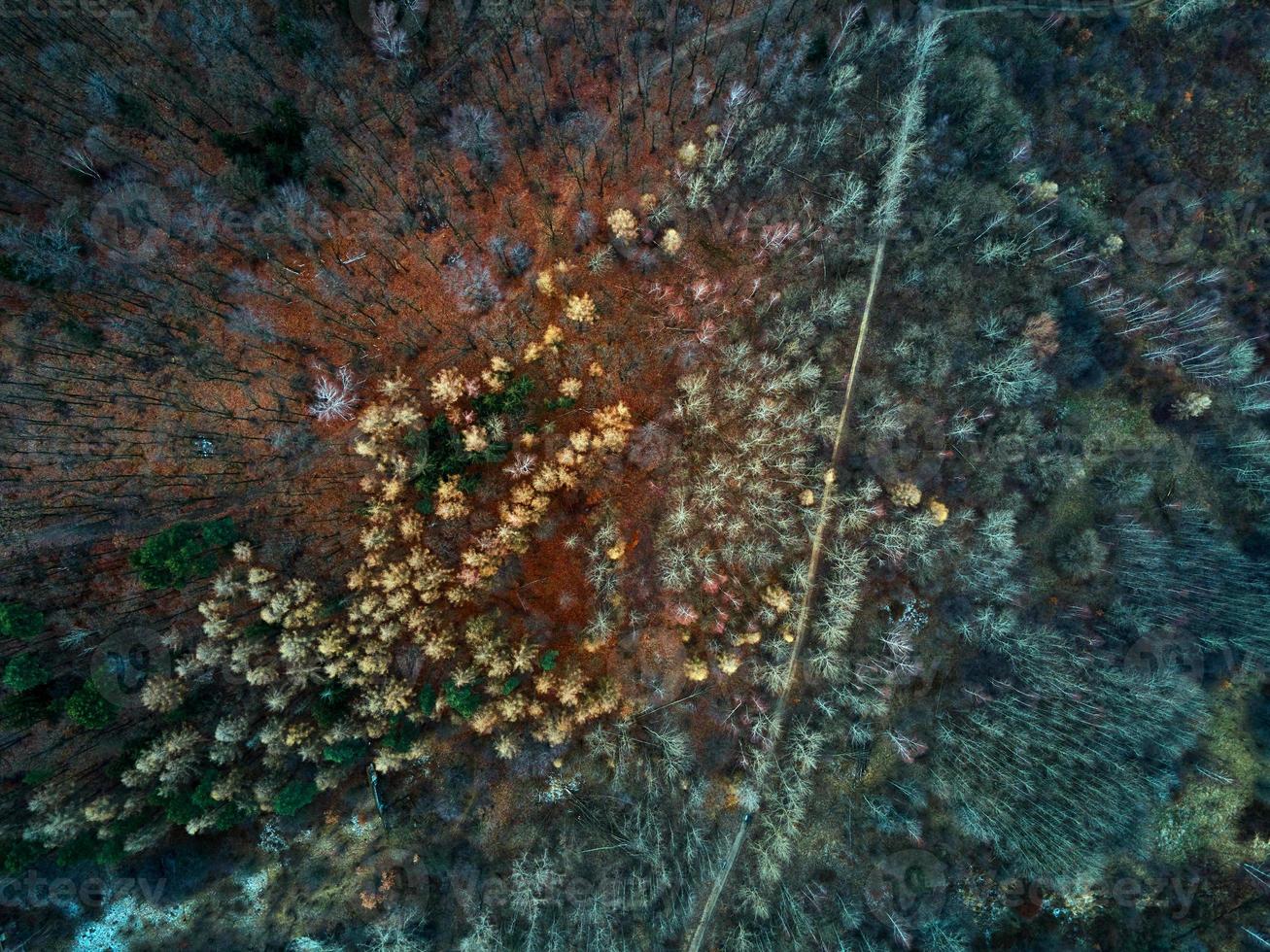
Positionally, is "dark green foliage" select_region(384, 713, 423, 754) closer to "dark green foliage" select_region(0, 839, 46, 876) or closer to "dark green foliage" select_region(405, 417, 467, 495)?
"dark green foliage" select_region(405, 417, 467, 495)

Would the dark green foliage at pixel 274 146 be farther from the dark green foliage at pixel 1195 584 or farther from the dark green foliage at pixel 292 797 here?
the dark green foliage at pixel 1195 584

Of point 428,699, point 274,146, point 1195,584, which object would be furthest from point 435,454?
point 1195,584

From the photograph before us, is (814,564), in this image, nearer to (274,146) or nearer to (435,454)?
(435,454)

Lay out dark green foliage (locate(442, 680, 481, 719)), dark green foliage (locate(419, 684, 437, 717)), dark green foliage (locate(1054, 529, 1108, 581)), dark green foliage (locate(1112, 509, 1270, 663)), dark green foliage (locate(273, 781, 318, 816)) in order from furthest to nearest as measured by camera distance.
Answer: dark green foliage (locate(1112, 509, 1270, 663)) → dark green foliage (locate(1054, 529, 1108, 581)) → dark green foliage (locate(419, 684, 437, 717)) → dark green foliage (locate(442, 680, 481, 719)) → dark green foliage (locate(273, 781, 318, 816))

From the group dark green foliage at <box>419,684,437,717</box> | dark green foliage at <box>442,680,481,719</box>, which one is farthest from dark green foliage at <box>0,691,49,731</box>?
dark green foliage at <box>442,680,481,719</box>

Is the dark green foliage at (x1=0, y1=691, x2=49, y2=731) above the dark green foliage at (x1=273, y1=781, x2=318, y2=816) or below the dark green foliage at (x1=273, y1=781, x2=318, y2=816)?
above

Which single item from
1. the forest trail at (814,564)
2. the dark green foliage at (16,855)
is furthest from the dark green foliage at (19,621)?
the forest trail at (814,564)

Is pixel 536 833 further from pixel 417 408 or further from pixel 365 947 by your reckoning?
pixel 417 408
